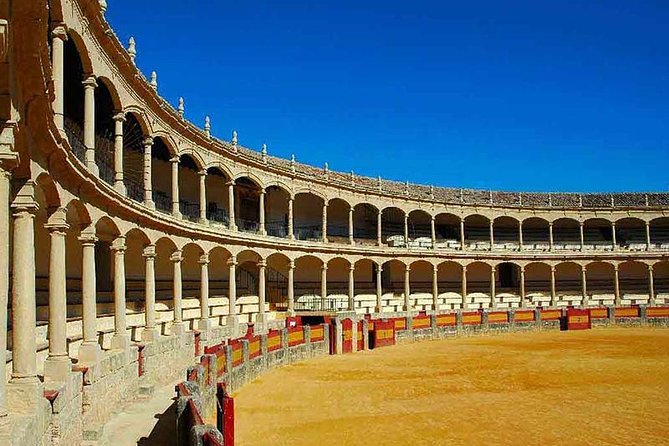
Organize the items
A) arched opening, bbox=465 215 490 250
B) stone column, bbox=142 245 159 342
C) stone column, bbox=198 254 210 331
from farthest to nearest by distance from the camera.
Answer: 1. arched opening, bbox=465 215 490 250
2. stone column, bbox=198 254 210 331
3. stone column, bbox=142 245 159 342

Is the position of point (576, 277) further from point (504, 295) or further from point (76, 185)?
point (76, 185)

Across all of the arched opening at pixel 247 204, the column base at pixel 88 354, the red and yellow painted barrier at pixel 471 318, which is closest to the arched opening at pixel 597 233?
the red and yellow painted barrier at pixel 471 318

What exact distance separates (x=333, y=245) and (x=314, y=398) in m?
18.3

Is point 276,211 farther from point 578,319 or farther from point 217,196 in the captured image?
point 578,319

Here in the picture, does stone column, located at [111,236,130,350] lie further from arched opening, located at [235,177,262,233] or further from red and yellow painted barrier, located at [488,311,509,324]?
red and yellow painted barrier, located at [488,311,509,324]

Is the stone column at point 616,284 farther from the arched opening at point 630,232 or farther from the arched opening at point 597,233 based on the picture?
the arched opening at point 597,233

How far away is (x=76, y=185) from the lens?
12.6 meters

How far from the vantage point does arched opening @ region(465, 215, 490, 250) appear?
146 ft

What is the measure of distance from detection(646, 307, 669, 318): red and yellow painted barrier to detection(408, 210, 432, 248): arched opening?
12.6m

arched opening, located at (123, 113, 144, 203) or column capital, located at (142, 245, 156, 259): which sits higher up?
arched opening, located at (123, 113, 144, 203)

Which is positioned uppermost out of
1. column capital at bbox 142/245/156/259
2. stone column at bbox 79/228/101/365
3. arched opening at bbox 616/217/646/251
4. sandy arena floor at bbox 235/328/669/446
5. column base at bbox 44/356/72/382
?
arched opening at bbox 616/217/646/251

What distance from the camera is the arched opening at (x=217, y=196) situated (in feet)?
98.3

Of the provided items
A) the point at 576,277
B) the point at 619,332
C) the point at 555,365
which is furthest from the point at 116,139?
the point at 576,277

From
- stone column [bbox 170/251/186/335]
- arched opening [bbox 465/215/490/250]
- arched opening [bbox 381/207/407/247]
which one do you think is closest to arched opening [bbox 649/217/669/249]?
arched opening [bbox 465/215/490/250]
